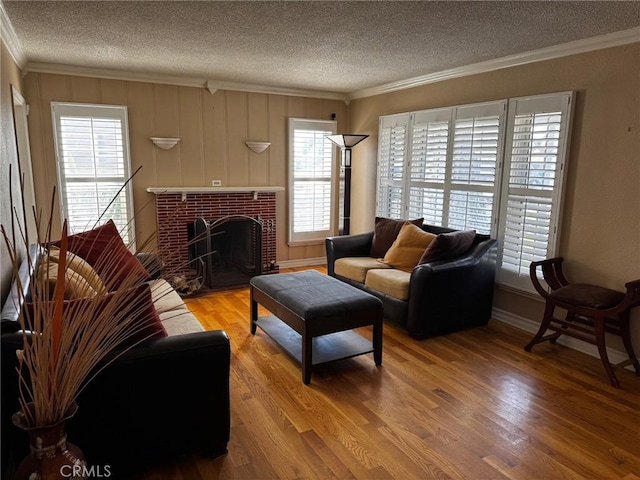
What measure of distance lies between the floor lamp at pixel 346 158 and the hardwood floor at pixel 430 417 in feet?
7.07

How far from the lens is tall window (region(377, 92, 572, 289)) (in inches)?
142

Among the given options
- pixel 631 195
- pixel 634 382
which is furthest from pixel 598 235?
pixel 634 382

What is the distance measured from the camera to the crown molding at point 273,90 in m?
5.13

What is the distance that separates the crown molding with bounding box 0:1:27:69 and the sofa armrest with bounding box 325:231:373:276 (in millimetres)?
3127

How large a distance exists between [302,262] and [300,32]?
3495 millimetres

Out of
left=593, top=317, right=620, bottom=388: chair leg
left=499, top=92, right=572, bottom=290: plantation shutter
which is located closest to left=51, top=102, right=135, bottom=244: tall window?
left=499, top=92, right=572, bottom=290: plantation shutter

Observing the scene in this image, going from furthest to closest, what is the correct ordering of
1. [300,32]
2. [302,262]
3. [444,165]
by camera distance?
[302,262]
[444,165]
[300,32]

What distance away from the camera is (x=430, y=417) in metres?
2.58

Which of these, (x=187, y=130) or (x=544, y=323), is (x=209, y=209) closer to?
(x=187, y=130)

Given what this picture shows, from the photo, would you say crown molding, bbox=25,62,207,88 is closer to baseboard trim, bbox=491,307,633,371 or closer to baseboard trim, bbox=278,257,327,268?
baseboard trim, bbox=278,257,327,268

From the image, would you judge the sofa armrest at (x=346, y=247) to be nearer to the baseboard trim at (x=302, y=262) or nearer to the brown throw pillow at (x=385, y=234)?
the brown throw pillow at (x=385, y=234)

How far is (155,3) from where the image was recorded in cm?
261

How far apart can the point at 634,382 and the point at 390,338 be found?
171 centimetres

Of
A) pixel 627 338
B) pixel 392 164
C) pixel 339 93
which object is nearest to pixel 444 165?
pixel 392 164
